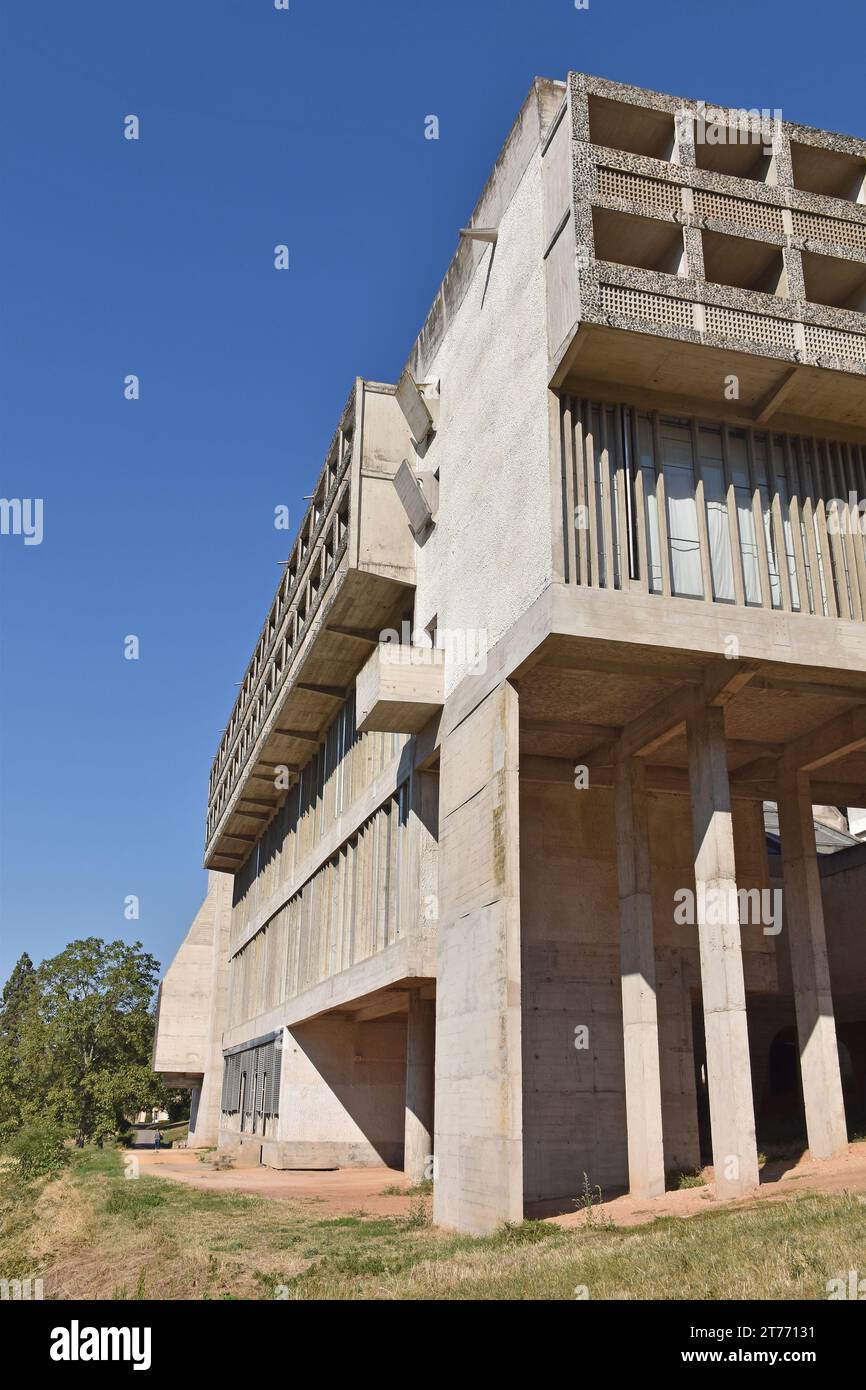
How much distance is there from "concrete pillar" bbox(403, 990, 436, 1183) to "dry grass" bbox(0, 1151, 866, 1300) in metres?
4.14

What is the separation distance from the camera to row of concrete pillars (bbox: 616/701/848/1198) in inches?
658

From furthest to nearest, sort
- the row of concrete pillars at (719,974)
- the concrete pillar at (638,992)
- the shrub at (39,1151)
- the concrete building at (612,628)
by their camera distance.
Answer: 1. the shrub at (39,1151)
2. the concrete pillar at (638,992)
3. the concrete building at (612,628)
4. the row of concrete pillars at (719,974)

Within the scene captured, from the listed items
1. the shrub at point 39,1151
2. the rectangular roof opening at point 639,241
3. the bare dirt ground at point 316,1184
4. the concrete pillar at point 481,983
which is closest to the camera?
the concrete pillar at point 481,983

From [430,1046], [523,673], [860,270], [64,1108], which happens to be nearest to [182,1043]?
[64,1108]

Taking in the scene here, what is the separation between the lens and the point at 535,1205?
19.9m

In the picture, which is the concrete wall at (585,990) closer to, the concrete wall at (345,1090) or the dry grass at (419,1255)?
the dry grass at (419,1255)

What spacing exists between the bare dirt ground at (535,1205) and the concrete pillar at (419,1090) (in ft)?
2.09

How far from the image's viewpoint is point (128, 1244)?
1619cm

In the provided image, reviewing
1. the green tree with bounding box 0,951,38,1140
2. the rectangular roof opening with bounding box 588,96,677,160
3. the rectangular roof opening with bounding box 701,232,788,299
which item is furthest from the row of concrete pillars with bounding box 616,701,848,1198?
the green tree with bounding box 0,951,38,1140

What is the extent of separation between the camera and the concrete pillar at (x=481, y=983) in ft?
53.6

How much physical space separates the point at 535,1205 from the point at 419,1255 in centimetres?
632

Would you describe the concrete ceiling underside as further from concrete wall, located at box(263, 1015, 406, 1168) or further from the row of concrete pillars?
concrete wall, located at box(263, 1015, 406, 1168)

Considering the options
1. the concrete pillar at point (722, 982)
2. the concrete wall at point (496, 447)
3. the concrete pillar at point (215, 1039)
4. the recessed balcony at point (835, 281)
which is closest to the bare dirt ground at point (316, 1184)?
the concrete pillar at point (722, 982)
